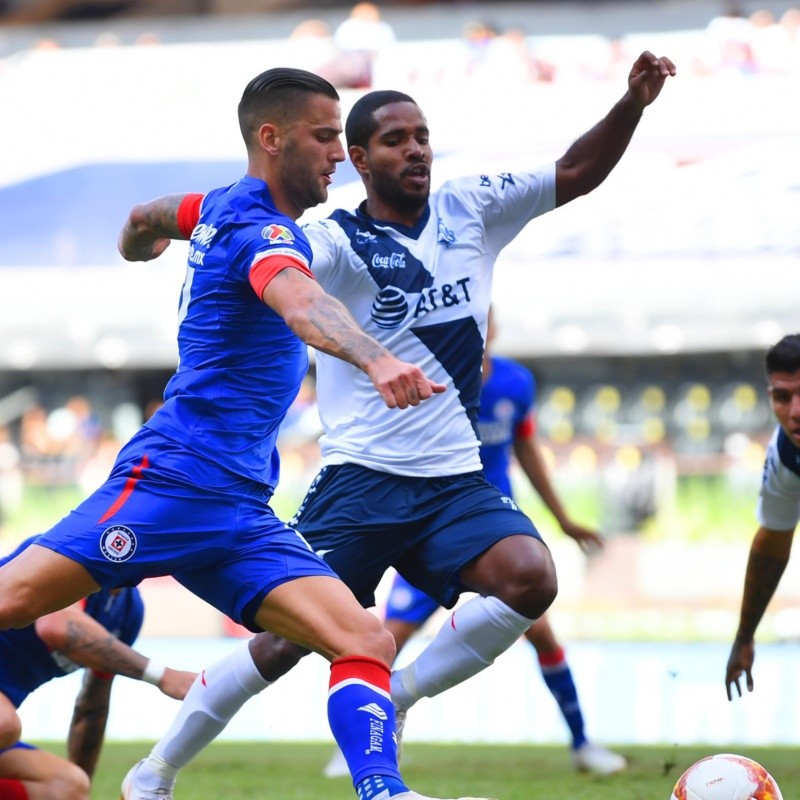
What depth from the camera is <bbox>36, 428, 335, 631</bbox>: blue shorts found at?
4.19 m

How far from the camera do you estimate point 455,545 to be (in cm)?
503

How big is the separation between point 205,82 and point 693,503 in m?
9.51

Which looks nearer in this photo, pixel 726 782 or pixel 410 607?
pixel 726 782

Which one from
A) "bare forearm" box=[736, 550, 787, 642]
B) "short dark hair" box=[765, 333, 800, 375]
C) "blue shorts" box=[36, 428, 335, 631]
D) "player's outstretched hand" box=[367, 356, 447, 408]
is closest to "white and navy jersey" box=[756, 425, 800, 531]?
"bare forearm" box=[736, 550, 787, 642]

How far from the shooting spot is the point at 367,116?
5.45m

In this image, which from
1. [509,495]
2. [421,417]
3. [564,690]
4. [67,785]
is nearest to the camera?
[67,785]

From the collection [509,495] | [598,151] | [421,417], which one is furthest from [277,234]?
[509,495]

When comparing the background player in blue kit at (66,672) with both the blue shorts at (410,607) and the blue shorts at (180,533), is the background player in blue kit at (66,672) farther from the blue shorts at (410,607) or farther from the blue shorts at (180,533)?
the blue shorts at (410,607)

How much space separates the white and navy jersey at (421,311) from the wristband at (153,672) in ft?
3.19

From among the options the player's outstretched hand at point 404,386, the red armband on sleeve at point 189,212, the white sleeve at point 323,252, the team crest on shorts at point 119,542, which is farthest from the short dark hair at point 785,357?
the team crest on shorts at point 119,542

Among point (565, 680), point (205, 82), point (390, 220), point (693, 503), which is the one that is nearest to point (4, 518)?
point (205, 82)

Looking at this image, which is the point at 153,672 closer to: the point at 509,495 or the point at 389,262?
the point at 389,262

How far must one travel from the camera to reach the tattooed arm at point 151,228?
16.0 feet

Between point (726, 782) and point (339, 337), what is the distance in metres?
1.91
